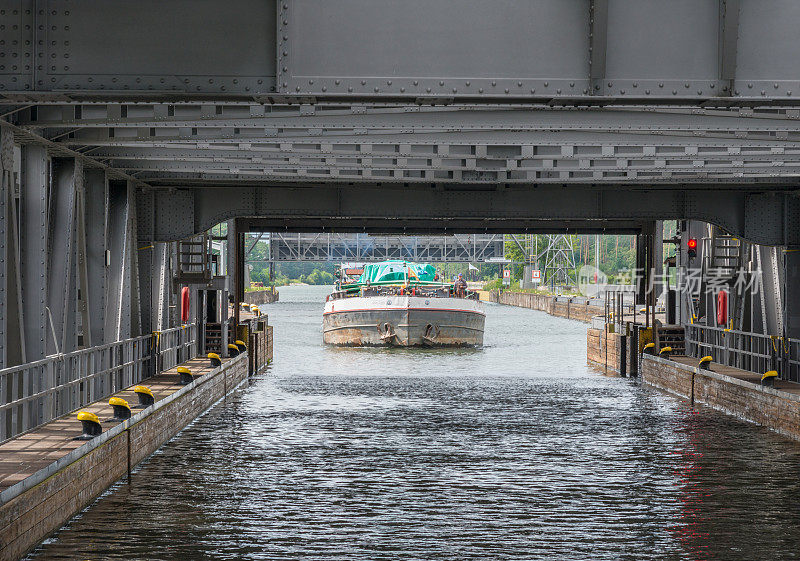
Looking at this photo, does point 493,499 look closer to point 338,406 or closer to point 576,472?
point 576,472

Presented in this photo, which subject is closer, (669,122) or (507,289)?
(669,122)

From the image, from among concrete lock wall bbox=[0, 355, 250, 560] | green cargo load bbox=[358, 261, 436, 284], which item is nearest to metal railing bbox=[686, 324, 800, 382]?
concrete lock wall bbox=[0, 355, 250, 560]

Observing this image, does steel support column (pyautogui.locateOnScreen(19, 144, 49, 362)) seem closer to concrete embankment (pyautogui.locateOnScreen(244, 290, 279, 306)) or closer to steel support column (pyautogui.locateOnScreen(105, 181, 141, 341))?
steel support column (pyautogui.locateOnScreen(105, 181, 141, 341))

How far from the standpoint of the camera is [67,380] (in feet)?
61.1

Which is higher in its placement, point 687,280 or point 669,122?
point 669,122

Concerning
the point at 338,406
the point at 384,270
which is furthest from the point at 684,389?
the point at 384,270

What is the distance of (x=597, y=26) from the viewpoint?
41.5 ft

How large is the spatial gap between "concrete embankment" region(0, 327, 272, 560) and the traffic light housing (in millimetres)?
16416

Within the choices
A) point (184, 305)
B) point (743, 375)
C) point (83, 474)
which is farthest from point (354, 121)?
point (184, 305)

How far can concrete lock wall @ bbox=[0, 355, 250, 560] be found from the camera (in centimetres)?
1186

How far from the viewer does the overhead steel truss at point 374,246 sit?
126 m

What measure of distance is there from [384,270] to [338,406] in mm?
40189

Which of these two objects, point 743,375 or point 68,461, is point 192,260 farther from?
point 68,461

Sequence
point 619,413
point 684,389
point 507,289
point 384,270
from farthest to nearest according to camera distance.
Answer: point 507,289
point 384,270
point 684,389
point 619,413
